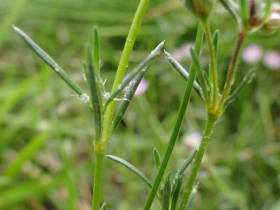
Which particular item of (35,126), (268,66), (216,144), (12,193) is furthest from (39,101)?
(268,66)

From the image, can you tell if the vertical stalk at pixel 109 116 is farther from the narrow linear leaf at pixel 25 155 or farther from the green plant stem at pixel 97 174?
the narrow linear leaf at pixel 25 155

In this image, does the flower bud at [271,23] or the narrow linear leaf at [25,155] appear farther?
the narrow linear leaf at [25,155]

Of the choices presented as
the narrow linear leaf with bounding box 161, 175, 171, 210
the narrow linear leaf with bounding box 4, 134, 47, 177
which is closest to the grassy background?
the narrow linear leaf with bounding box 4, 134, 47, 177

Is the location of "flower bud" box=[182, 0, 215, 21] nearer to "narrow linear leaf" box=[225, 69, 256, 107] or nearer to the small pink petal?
"narrow linear leaf" box=[225, 69, 256, 107]

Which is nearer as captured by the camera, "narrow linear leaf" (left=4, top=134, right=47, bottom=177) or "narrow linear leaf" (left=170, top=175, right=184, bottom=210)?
"narrow linear leaf" (left=170, top=175, right=184, bottom=210)

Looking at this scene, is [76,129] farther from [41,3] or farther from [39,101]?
[41,3]

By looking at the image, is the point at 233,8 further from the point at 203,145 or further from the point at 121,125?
the point at 121,125

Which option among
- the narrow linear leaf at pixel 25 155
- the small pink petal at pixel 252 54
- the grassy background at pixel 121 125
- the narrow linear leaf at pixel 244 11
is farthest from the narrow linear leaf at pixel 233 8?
the small pink petal at pixel 252 54
